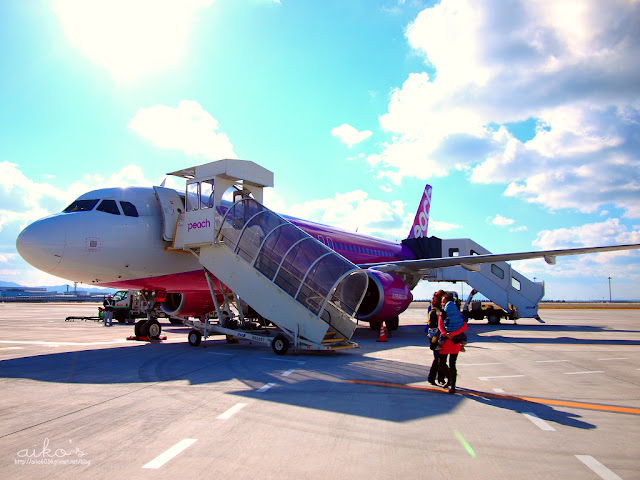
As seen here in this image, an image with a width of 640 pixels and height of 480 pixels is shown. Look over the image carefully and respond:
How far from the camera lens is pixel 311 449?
13.6ft

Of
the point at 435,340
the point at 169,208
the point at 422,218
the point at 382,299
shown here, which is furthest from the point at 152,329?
the point at 422,218

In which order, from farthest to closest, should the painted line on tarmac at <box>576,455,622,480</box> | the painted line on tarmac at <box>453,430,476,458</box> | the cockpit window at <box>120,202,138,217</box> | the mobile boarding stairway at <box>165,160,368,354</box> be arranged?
the cockpit window at <box>120,202,138,217</box>
the mobile boarding stairway at <box>165,160,368,354</box>
the painted line on tarmac at <box>453,430,476,458</box>
the painted line on tarmac at <box>576,455,622,480</box>

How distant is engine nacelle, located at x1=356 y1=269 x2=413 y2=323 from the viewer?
14.8 meters

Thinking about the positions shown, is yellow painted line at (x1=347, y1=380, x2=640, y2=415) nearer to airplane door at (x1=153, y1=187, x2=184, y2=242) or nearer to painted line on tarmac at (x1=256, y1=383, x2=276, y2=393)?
painted line on tarmac at (x1=256, y1=383, x2=276, y2=393)

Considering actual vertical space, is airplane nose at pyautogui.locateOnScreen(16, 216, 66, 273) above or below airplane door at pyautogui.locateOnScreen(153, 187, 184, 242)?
below

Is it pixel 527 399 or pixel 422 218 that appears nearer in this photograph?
pixel 527 399

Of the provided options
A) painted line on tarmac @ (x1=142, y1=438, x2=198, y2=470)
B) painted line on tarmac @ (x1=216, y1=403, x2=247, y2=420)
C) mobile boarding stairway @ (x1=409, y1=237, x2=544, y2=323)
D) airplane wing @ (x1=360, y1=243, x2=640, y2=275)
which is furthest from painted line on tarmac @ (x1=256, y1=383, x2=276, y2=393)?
mobile boarding stairway @ (x1=409, y1=237, x2=544, y2=323)

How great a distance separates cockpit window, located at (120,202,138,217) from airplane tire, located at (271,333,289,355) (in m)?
5.30

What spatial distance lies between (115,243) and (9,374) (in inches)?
164

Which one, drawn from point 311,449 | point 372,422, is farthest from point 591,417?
point 311,449

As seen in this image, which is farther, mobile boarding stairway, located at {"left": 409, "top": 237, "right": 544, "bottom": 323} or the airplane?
mobile boarding stairway, located at {"left": 409, "top": 237, "right": 544, "bottom": 323}

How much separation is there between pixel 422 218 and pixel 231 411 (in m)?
28.0

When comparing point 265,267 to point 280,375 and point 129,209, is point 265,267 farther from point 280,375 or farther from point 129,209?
point 129,209

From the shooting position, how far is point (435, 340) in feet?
23.2
